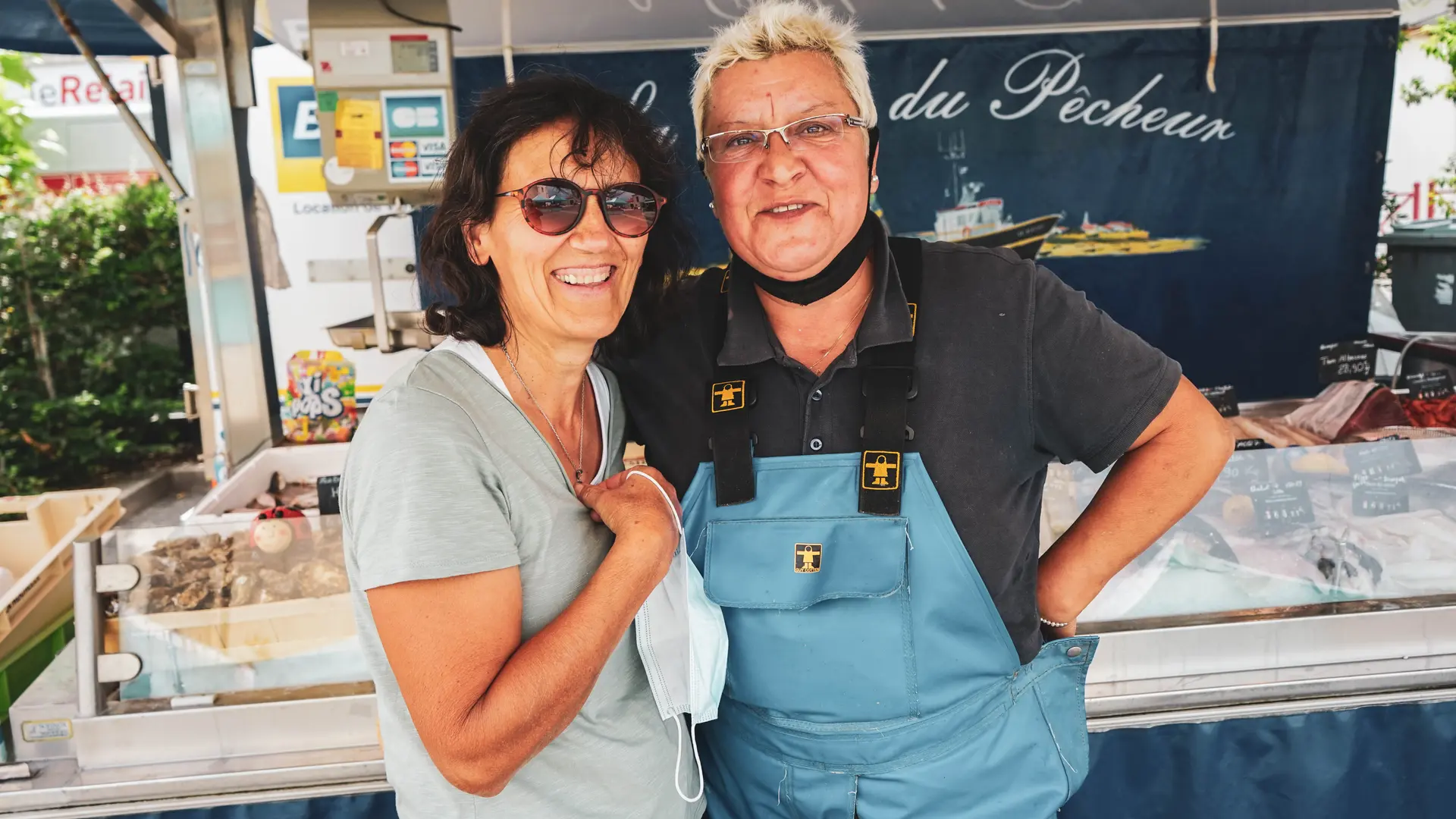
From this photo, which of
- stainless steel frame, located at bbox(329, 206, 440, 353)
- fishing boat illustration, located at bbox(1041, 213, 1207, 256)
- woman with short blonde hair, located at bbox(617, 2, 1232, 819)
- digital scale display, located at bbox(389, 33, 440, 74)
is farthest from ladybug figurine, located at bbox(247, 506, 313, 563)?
fishing boat illustration, located at bbox(1041, 213, 1207, 256)

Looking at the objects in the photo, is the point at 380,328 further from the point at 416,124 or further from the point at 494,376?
the point at 494,376

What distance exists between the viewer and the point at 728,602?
5.27 ft

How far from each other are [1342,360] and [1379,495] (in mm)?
1549

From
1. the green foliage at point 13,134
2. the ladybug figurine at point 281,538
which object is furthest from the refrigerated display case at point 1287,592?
the green foliage at point 13,134

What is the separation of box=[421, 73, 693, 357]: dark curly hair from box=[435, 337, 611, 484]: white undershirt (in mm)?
18

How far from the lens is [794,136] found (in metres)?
1.65

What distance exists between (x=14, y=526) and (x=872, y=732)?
3248mm

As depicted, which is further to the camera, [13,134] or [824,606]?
[13,134]

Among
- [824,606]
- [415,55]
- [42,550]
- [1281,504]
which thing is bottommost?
[42,550]

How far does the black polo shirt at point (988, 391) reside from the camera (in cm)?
161

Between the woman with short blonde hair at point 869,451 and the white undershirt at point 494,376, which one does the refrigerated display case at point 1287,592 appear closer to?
the woman with short blonde hair at point 869,451

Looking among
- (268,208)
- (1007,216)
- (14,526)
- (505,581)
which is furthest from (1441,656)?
(268,208)

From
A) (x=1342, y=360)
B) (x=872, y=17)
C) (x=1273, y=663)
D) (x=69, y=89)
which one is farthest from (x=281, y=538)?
(x=69, y=89)

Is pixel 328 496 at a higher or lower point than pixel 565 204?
lower
